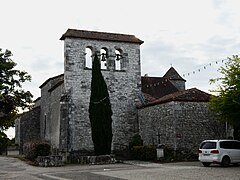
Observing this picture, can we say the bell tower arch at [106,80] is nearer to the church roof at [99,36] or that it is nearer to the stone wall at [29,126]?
the church roof at [99,36]

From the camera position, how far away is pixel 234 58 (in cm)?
1983

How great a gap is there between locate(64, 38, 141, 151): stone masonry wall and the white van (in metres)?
10.3

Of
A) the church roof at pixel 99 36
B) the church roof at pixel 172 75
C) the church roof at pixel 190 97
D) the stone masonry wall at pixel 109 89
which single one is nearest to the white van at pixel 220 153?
the church roof at pixel 190 97

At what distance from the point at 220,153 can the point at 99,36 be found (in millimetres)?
14052

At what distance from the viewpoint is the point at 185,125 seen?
2378cm

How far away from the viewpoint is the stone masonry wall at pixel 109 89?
26.9 metres

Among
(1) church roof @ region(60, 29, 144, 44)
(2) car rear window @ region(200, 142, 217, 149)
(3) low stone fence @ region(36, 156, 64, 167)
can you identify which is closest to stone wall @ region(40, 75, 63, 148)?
(1) church roof @ region(60, 29, 144, 44)

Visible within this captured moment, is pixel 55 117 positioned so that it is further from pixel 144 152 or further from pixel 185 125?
pixel 185 125

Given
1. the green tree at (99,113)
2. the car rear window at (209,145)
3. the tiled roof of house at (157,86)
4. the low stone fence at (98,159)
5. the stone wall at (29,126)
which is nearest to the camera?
the car rear window at (209,145)

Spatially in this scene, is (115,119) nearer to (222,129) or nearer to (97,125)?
(97,125)

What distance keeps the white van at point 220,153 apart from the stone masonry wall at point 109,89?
1033cm

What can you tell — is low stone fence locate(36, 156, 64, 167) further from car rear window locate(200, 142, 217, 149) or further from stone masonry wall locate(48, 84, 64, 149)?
car rear window locate(200, 142, 217, 149)

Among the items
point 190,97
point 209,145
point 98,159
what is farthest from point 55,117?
point 209,145

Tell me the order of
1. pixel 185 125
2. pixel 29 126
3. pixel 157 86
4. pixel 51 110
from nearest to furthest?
pixel 185 125 < pixel 51 110 < pixel 157 86 < pixel 29 126
